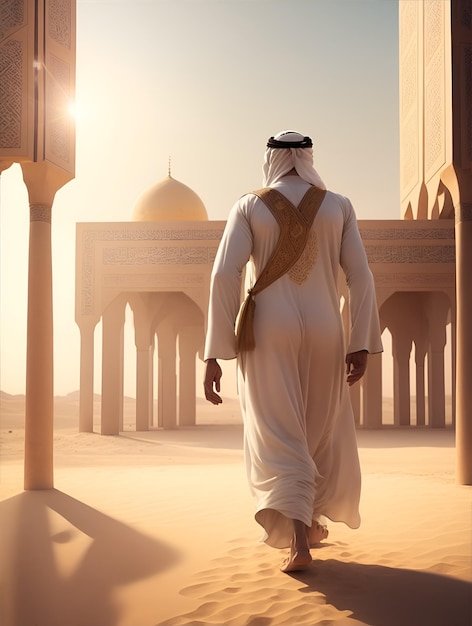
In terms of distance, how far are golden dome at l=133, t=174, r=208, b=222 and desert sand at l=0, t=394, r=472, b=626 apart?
1037 centimetres

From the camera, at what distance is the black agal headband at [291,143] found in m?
3.63

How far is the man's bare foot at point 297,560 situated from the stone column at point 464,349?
10.7 feet

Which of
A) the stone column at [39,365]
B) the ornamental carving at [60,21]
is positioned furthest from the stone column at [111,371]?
the ornamental carving at [60,21]

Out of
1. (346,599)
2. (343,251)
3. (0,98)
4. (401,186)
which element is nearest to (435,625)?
(346,599)

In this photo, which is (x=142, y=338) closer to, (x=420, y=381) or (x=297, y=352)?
(x=420, y=381)

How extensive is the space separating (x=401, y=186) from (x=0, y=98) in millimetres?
11286

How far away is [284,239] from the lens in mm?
3469

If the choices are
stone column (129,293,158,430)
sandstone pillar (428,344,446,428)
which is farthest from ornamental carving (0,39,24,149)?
sandstone pillar (428,344,446,428)

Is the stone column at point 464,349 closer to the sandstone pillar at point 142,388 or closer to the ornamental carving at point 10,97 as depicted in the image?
the ornamental carving at point 10,97

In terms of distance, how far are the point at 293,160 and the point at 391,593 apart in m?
1.87

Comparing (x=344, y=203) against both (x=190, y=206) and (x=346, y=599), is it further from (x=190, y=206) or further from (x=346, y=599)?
(x=190, y=206)

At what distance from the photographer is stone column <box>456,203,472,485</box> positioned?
243 inches

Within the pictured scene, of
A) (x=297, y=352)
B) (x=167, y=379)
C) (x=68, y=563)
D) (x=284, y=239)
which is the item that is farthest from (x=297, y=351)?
(x=167, y=379)

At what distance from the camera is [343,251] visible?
3629 millimetres
